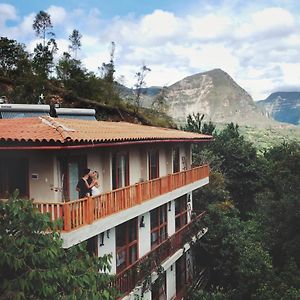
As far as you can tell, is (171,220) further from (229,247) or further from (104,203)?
(104,203)

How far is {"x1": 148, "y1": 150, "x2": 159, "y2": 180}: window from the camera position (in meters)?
19.4

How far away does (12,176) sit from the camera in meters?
12.5

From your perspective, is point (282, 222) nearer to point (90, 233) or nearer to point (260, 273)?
point (260, 273)

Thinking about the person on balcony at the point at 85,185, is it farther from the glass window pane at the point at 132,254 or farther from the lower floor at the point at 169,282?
the glass window pane at the point at 132,254

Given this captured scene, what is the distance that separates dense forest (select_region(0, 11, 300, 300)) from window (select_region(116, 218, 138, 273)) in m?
4.25

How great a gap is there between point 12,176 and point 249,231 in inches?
676

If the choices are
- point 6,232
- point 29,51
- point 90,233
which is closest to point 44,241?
point 6,232

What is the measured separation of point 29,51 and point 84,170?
76.3ft

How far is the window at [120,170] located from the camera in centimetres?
1603

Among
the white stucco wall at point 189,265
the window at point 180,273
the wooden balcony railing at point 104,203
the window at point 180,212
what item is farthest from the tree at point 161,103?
the wooden balcony railing at point 104,203

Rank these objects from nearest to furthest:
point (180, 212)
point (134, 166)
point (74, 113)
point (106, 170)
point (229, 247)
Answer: point (106, 170), point (134, 166), point (74, 113), point (229, 247), point (180, 212)

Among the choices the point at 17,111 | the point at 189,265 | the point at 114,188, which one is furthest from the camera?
the point at 189,265

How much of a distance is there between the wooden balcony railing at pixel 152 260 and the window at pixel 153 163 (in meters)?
3.05

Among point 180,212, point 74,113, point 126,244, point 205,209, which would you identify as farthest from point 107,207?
point 205,209
